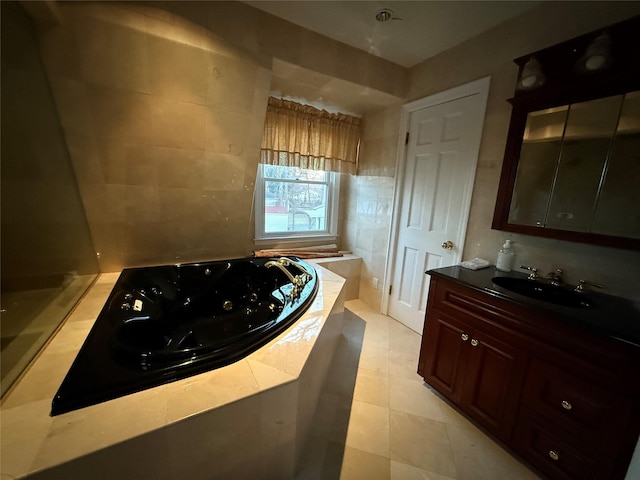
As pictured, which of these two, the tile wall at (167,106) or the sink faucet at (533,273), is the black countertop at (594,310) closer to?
the sink faucet at (533,273)

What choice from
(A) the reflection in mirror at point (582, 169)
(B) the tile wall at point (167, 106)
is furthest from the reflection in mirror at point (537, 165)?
(B) the tile wall at point (167, 106)

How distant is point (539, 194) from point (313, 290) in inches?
58.2

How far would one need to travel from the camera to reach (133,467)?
0.71 m

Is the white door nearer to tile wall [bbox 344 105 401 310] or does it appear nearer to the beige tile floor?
tile wall [bbox 344 105 401 310]

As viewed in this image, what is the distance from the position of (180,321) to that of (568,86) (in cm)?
275

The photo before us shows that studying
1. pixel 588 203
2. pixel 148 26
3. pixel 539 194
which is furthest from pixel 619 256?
pixel 148 26

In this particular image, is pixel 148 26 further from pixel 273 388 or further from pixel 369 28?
pixel 273 388

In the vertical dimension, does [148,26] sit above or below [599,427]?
above

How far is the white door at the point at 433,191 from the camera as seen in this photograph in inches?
72.6

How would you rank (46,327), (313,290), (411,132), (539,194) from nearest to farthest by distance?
(46,327), (539,194), (313,290), (411,132)

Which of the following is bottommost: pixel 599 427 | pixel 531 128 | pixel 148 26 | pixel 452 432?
pixel 452 432

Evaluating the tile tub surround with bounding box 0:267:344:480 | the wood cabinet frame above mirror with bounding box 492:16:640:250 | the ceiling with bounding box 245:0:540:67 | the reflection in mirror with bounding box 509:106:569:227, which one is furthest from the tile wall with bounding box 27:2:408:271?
the reflection in mirror with bounding box 509:106:569:227

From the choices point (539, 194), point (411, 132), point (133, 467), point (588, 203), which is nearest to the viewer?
point (133, 467)

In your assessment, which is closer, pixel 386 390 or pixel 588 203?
pixel 588 203
